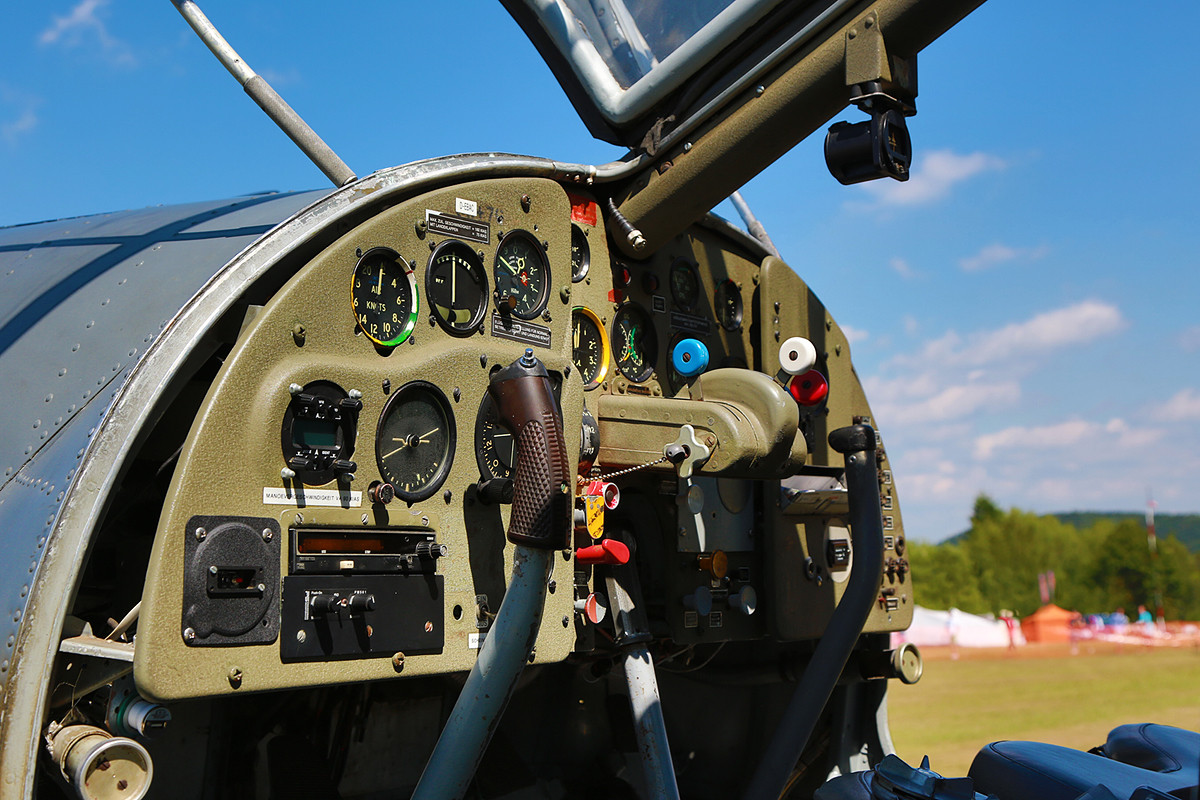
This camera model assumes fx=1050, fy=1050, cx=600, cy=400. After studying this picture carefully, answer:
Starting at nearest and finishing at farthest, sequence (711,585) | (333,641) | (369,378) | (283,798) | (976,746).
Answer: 1. (333,641)
2. (369,378)
3. (283,798)
4. (711,585)
5. (976,746)

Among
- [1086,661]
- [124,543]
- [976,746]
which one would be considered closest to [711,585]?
[124,543]

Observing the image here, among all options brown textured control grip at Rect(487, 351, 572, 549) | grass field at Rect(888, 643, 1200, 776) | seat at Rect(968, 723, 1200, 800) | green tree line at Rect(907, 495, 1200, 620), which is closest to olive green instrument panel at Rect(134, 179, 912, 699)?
brown textured control grip at Rect(487, 351, 572, 549)

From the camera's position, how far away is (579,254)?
370cm

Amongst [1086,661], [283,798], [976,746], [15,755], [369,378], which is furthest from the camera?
[1086,661]

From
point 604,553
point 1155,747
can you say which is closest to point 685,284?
point 604,553

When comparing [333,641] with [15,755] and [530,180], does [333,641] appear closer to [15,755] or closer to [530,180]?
[15,755]

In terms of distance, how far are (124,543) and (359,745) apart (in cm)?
118

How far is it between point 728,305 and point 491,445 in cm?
161

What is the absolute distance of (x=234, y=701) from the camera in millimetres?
3236

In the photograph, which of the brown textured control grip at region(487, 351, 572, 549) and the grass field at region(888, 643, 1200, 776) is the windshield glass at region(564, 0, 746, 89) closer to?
the brown textured control grip at region(487, 351, 572, 549)

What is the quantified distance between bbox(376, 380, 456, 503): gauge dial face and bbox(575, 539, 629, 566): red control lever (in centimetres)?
56

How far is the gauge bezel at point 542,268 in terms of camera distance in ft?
10.6

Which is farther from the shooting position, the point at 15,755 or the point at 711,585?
the point at 711,585

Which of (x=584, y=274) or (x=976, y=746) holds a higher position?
(x=584, y=274)
